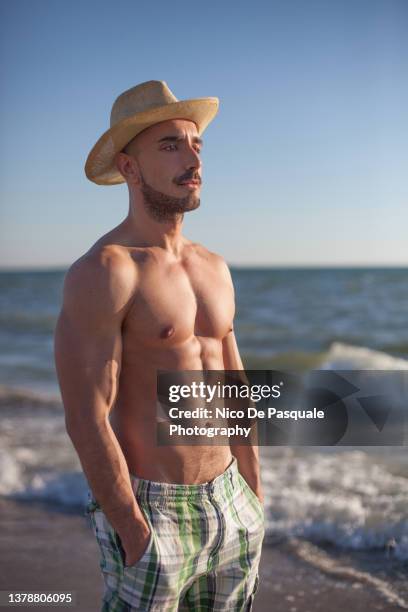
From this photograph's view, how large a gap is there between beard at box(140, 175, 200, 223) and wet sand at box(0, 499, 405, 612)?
1973 millimetres

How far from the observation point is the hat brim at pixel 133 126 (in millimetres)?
2018

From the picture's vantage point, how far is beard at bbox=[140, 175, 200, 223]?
6.59ft

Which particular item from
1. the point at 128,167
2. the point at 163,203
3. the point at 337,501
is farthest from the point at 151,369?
the point at 337,501

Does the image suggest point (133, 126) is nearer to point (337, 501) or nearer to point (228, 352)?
point (228, 352)

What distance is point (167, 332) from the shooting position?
6.42 feet

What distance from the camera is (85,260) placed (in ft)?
6.04

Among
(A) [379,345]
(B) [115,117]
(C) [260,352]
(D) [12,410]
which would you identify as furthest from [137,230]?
(A) [379,345]

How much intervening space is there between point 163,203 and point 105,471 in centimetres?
74

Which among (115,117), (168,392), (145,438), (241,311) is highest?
(241,311)

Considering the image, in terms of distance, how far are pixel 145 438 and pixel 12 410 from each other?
564 cm

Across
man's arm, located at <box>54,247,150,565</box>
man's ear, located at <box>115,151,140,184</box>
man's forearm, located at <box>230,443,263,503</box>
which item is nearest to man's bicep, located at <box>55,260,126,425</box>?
man's arm, located at <box>54,247,150,565</box>

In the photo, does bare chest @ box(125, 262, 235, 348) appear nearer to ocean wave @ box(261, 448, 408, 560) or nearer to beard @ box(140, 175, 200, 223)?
beard @ box(140, 175, 200, 223)

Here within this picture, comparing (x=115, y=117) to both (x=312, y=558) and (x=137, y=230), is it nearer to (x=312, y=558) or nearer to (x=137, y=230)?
(x=137, y=230)

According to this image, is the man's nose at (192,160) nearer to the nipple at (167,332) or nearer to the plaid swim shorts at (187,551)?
the nipple at (167,332)
